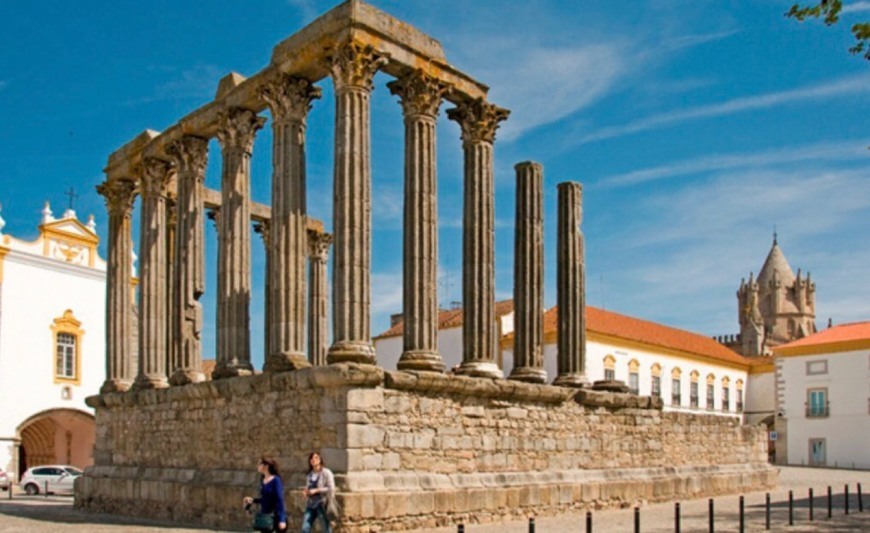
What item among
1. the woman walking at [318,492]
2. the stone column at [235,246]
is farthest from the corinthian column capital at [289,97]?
the woman walking at [318,492]

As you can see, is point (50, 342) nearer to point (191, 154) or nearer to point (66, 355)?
point (66, 355)

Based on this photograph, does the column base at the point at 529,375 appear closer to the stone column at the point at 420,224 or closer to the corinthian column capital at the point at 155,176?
the stone column at the point at 420,224

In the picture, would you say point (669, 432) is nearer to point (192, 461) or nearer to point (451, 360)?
point (192, 461)

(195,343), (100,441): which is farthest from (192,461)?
(100,441)

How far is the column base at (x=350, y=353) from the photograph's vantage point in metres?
16.5

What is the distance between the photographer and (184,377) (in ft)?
69.4

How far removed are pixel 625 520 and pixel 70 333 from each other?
2575cm

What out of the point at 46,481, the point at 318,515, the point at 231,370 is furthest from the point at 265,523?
the point at 46,481

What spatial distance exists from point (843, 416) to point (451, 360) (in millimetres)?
18559

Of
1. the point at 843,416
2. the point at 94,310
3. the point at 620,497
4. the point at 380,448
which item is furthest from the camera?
the point at 843,416

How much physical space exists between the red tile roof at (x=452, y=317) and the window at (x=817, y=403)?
15.2 m

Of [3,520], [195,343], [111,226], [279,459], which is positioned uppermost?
[111,226]

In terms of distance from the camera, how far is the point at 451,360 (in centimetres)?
4459

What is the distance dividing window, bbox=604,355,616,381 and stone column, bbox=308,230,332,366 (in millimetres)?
22079
